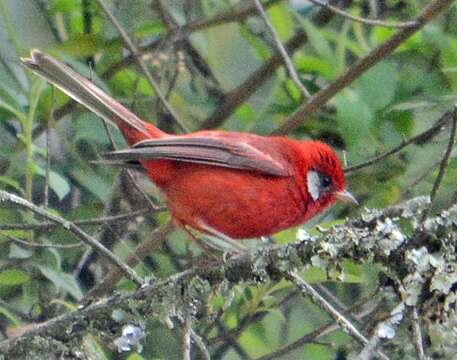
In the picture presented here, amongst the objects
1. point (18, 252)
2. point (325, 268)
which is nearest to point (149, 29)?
point (18, 252)

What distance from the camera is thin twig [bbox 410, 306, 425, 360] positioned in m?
3.03

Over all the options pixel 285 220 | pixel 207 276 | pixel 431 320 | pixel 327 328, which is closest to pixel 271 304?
pixel 327 328

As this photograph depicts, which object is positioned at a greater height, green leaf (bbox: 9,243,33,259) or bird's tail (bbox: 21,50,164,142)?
bird's tail (bbox: 21,50,164,142)

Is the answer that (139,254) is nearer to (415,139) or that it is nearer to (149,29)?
(149,29)

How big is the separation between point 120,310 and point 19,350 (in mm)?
365

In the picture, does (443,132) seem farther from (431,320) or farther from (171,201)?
(431,320)

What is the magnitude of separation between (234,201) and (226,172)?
0.28 metres

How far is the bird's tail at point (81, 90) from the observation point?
487cm

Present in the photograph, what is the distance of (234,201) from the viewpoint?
4773 millimetres

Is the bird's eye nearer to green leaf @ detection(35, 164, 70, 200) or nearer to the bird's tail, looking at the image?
the bird's tail

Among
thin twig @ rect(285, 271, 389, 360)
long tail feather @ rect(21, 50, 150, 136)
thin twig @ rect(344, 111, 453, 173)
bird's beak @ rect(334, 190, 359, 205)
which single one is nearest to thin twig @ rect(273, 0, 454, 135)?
thin twig @ rect(344, 111, 453, 173)

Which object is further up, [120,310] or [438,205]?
[120,310]

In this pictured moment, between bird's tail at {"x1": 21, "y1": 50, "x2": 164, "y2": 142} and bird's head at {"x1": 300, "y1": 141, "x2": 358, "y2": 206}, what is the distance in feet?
2.40

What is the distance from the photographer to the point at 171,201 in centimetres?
497
